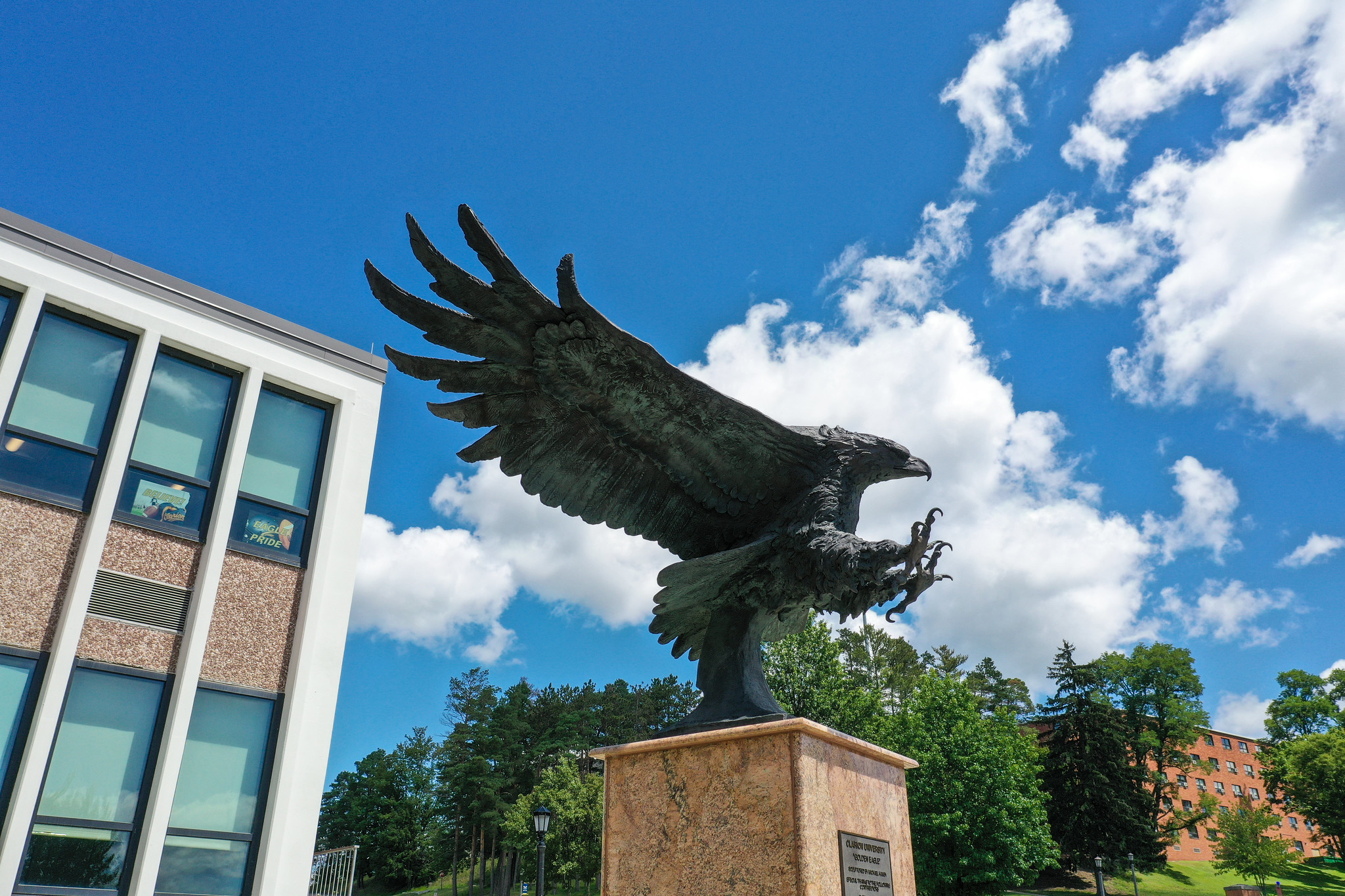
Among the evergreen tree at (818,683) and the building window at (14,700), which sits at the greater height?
the evergreen tree at (818,683)

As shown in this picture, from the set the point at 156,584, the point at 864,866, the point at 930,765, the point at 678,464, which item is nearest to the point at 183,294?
the point at 156,584

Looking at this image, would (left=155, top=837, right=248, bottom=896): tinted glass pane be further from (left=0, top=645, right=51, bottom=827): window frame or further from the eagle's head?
the eagle's head

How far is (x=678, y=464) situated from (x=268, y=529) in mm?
10119

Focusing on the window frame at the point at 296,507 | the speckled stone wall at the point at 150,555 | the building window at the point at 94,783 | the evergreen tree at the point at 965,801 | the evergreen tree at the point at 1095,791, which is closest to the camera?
the building window at the point at 94,783

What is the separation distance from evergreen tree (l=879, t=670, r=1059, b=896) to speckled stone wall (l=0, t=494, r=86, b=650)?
25428 millimetres

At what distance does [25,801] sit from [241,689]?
271 cm

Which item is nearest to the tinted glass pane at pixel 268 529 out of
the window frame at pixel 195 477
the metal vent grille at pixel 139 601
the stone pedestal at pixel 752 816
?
the window frame at pixel 195 477

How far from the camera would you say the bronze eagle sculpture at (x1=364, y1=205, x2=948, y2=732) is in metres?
5.09

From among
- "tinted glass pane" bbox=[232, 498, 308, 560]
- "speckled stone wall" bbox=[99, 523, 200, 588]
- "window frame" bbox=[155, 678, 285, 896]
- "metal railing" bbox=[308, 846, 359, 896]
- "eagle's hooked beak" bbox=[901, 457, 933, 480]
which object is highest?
"tinted glass pane" bbox=[232, 498, 308, 560]

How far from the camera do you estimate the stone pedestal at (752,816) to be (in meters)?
4.63

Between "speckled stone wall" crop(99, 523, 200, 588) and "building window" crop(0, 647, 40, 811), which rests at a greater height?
"speckled stone wall" crop(99, 523, 200, 588)

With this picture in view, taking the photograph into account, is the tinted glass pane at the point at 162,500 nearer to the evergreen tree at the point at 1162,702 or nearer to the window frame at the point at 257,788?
the window frame at the point at 257,788

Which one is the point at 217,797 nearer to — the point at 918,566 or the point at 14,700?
the point at 14,700

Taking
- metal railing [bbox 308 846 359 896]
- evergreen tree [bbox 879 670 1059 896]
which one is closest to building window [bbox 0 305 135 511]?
metal railing [bbox 308 846 359 896]
